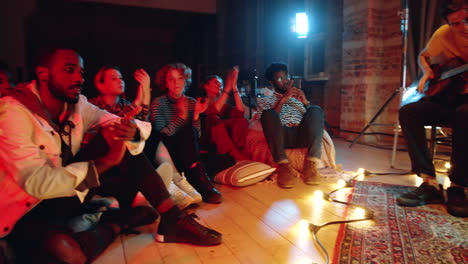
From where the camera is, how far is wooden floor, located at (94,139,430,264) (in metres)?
1.48

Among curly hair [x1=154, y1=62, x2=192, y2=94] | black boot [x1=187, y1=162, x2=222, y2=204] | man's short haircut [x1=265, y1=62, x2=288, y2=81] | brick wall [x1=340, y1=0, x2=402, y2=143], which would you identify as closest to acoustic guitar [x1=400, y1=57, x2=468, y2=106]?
man's short haircut [x1=265, y1=62, x2=288, y2=81]

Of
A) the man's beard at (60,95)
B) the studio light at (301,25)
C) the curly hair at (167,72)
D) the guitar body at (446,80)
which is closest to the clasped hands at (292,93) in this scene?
Result: the curly hair at (167,72)

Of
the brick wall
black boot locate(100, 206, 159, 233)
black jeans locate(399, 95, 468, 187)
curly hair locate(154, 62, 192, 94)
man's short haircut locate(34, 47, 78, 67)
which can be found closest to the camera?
man's short haircut locate(34, 47, 78, 67)

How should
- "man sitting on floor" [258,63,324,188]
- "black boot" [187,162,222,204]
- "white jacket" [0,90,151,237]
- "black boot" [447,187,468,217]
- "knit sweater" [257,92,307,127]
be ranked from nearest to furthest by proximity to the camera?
"white jacket" [0,90,151,237], "black boot" [447,187,468,217], "black boot" [187,162,222,204], "man sitting on floor" [258,63,324,188], "knit sweater" [257,92,307,127]

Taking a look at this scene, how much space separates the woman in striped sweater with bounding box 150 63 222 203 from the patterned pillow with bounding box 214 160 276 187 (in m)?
0.33

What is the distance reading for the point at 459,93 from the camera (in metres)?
2.12

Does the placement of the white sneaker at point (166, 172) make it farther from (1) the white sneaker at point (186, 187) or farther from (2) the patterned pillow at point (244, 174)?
(2) the patterned pillow at point (244, 174)

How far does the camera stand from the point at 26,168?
1.20 metres

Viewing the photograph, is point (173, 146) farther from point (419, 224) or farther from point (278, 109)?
point (419, 224)

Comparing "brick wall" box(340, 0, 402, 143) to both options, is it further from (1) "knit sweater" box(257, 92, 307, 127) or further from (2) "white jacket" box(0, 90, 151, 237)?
(2) "white jacket" box(0, 90, 151, 237)

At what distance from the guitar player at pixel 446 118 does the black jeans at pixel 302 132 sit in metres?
0.65

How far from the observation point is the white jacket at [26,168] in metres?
1.20

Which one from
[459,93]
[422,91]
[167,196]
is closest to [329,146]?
[422,91]

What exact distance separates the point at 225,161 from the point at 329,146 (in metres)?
1.03
